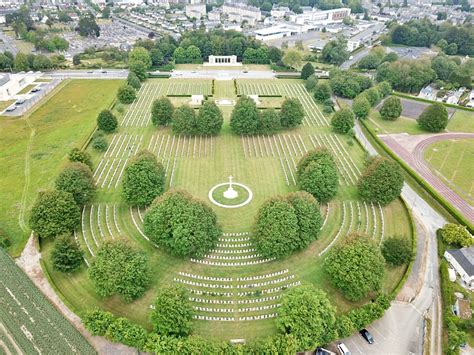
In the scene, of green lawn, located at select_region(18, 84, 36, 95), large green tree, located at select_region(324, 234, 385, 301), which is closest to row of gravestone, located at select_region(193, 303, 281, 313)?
large green tree, located at select_region(324, 234, 385, 301)

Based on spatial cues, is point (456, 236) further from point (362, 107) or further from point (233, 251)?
point (362, 107)

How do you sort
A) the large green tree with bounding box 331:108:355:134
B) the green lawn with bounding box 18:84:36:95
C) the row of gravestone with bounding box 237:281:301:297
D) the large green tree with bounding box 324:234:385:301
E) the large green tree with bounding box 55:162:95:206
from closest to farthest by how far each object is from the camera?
1. the large green tree with bounding box 324:234:385:301
2. the row of gravestone with bounding box 237:281:301:297
3. the large green tree with bounding box 55:162:95:206
4. the large green tree with bounding box 331:108:355:134
5. the green lawn with bounding box 18:84:36:95

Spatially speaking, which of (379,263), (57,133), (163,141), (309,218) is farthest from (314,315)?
(57,133)

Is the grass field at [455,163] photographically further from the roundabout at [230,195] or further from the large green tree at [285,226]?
the roundabout at [230,195]

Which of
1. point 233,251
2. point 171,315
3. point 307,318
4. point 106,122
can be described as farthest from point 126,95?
point 307,318

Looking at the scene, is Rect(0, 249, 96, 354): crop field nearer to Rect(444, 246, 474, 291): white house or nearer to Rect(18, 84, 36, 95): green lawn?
Rect(444, 246, 474, 291): white house

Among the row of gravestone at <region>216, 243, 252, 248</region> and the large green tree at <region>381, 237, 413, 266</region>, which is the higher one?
the large green tree at <region>381, 237, 413, 266</region>
